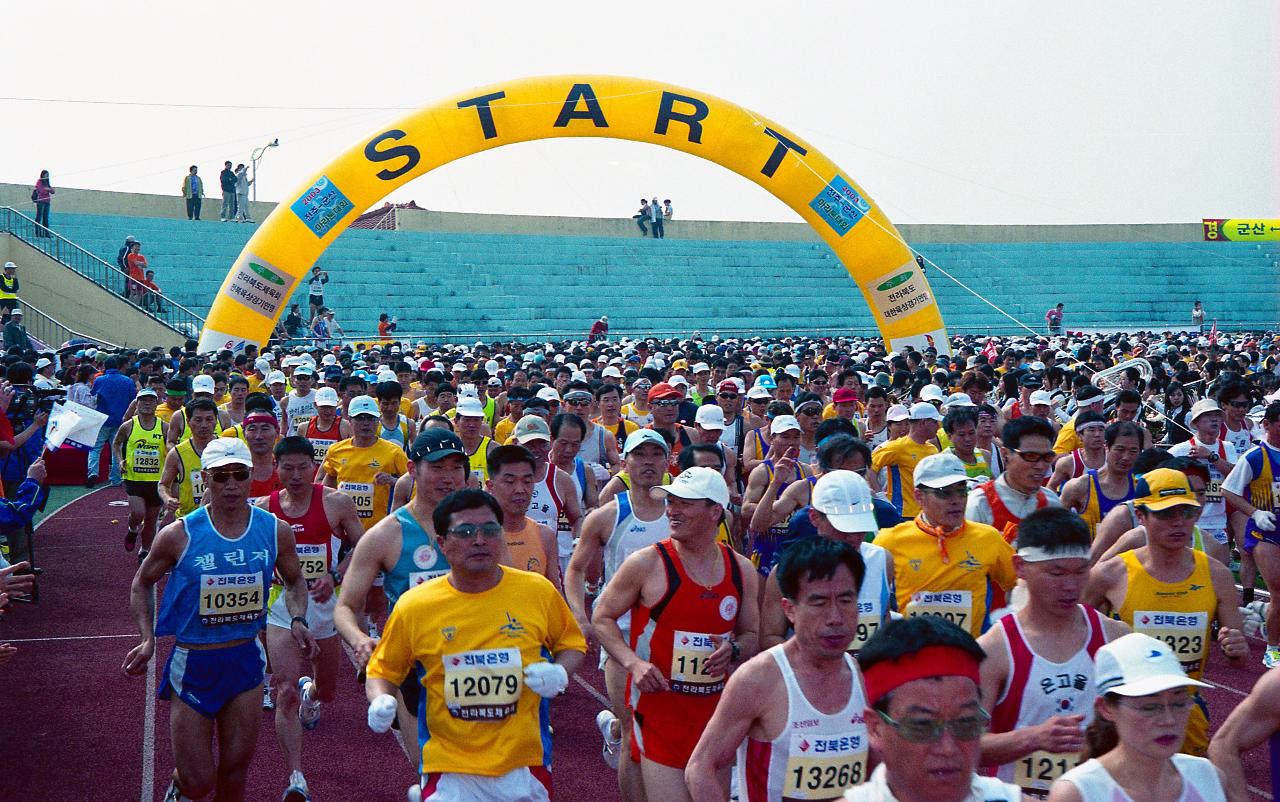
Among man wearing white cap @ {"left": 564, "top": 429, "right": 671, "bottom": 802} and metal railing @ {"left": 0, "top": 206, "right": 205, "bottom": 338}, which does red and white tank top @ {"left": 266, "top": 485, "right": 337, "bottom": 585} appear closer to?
man wearing white cap @ {"left": 564, "top": 429, "right": 671, "bottom": 802}

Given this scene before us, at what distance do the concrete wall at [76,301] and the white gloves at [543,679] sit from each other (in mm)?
27011

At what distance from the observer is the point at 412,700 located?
17.2ft

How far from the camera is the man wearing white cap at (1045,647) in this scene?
4.18m

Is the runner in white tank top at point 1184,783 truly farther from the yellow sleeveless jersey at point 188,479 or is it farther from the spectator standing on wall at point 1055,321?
the spectator standing on wall at point 1055,321

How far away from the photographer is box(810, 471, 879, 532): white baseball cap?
214 inches

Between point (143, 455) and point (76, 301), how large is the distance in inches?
728

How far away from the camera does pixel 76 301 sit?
29.4 m

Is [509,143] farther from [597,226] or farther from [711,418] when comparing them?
[597,226]

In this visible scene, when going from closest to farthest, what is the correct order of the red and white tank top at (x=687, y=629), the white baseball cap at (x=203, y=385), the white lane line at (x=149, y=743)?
the red and white tank top at (x=687, y=629), the white lane line at (x=149, y=743), the white baseball cap at (x=203, y=385)

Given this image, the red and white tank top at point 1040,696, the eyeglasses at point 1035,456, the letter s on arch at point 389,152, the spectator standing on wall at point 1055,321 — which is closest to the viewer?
the red and white tank top at point 1040,696

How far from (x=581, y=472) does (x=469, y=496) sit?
173 inches

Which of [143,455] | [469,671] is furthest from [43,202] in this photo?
[469,671]

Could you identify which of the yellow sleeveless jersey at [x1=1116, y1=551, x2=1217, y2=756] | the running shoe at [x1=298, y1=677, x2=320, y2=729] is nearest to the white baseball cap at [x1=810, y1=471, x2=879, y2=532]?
the yellow sleeveless jersey at [x1=1116, y1=551, x2=1217, y2=756]

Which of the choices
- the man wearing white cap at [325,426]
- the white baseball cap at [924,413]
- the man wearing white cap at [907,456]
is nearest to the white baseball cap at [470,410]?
the man wearing white cap at [325,426]
